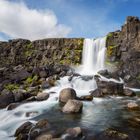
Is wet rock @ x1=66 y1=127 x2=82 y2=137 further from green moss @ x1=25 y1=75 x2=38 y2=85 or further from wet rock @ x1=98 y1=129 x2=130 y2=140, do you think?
green moss @ x1=25 y1=75 x2=38 y2=85

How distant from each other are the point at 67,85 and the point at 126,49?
14.7 meters

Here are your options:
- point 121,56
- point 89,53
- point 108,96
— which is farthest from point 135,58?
point 108,96

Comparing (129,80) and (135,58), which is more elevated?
(135,58)

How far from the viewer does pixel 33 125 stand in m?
13.4

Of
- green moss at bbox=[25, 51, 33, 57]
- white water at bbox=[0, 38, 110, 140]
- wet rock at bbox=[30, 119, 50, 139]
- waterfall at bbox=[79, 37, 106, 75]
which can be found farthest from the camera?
green moss at bbox=[25, 51, 33, 57]

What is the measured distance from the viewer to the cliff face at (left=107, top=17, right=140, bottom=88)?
3525 cm

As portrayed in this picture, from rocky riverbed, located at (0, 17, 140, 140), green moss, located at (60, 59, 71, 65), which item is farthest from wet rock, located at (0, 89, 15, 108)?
green moss, located at (60, 59, 71, 65)

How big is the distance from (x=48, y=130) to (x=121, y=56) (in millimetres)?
29015

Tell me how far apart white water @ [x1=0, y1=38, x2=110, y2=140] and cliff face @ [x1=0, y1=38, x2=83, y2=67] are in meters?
2.54

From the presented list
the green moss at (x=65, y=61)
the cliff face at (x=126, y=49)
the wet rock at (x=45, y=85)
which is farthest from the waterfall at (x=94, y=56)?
the wet rock at (x=45, y=85)

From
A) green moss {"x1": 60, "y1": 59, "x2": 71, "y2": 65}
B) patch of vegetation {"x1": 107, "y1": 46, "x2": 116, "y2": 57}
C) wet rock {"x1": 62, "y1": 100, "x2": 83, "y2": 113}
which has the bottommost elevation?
wet rock {"x1": 62, "y1": 100, "x2": 83, "y2": 113}

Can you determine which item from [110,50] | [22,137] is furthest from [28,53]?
[22,137]

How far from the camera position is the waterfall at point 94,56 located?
132 feet

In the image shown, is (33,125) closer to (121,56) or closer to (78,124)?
(78,124)
